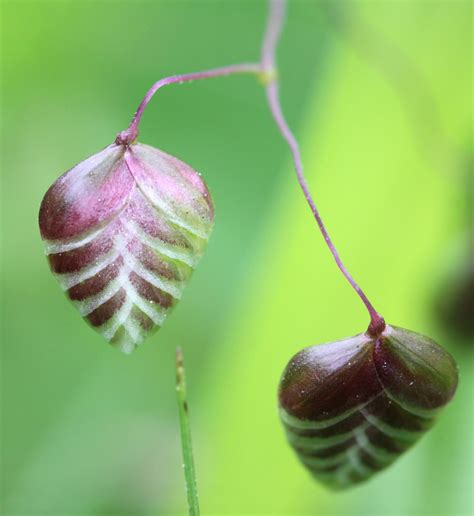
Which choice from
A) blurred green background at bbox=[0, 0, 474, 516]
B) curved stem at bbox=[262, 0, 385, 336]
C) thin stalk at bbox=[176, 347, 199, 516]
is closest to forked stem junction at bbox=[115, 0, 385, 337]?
curved stem at bbox=[262, 0, 385, 336]

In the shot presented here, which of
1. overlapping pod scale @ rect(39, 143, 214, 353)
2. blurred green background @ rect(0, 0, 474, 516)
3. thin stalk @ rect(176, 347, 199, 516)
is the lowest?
thin stalk @ rect(176, 347, 199, 516)

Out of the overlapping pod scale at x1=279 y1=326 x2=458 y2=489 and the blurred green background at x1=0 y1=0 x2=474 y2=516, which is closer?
the overlapping pod scale at x1=279 y1=326 x2=458 y2=489

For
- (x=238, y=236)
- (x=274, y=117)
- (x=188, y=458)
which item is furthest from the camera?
(x=238, y=236)

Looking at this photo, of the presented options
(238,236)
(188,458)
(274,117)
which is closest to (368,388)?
(188,458)

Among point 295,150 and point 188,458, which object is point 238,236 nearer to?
point 295,150

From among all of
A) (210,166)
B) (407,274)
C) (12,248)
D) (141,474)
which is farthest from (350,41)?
(141,474)

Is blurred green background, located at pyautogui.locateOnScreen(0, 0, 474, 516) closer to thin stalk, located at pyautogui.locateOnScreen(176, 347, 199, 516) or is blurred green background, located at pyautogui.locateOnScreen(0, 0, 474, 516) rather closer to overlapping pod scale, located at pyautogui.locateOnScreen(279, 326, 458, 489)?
overlapping pod scale, located at pyautogui.locateOnScreen(279, 326, 458, 489)

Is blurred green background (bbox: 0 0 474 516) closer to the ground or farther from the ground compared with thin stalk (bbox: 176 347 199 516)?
farther from the ground
